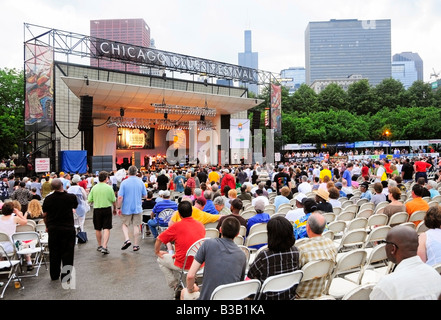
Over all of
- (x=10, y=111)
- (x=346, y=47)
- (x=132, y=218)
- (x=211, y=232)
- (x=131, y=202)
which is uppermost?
(x=346, y=47)

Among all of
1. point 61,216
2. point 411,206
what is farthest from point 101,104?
point 411,206

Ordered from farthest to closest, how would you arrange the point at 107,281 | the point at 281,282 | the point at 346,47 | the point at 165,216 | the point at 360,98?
the point at 346,47
the point at 360,98
the point at 165,216
the point at 107,281
the point at 281,282

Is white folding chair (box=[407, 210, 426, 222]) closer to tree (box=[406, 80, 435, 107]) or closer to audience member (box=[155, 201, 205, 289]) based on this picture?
audience member (box=[155, 201, 205, 289])

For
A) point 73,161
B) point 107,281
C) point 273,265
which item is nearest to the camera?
point 273,265

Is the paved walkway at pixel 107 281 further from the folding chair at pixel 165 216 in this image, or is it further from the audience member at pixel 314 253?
the audience member at pixel 314 253

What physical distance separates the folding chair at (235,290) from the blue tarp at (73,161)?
17.9 metres

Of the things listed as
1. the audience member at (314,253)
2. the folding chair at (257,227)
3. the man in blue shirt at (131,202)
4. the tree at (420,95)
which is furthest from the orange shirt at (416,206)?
the tree at (420,95)

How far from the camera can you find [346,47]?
15188 centimetres

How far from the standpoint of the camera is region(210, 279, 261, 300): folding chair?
90.7 inches

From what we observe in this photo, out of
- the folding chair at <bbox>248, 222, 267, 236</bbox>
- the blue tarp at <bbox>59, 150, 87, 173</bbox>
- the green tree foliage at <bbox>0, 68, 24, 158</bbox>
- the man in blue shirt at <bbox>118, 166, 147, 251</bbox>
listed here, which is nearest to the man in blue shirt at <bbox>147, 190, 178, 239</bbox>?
the man in blue shirt at <bbox>118, 166, 147, 251</bbox>

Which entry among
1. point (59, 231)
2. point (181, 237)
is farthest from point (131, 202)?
point (181, 237)

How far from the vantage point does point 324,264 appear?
2850mm

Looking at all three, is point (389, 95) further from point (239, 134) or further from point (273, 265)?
point (273, 265)

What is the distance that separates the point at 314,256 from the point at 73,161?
18007 millimetres
